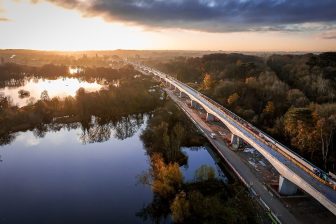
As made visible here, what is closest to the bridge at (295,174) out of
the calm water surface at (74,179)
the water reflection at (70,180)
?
the calm water surface at (74,179)

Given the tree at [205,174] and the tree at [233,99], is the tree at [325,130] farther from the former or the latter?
the tree at [233,99]

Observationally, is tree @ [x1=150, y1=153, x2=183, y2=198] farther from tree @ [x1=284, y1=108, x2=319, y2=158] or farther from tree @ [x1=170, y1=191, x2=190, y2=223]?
tree @ [x1=284, y1=108, x2=319, y2=158]

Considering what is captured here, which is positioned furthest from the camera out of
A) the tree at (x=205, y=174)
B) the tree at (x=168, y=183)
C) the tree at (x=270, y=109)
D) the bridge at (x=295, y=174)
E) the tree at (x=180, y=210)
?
the tree at (x=270, y=109)

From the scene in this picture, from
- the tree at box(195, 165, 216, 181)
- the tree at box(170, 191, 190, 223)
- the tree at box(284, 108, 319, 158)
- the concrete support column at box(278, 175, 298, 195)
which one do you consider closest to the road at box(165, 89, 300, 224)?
the concrete support column at box(278, 175, 298, 195)

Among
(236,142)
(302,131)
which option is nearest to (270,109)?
(236,142)

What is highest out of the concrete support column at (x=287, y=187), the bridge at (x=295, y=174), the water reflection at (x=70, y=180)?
the bridge at (x=295, y=174)

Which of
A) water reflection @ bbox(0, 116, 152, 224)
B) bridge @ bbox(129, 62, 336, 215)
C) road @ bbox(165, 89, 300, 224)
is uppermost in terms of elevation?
bridge @ bbox(129, 62, 336, 215)

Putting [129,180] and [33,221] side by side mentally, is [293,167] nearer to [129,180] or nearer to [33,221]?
[129,180]
